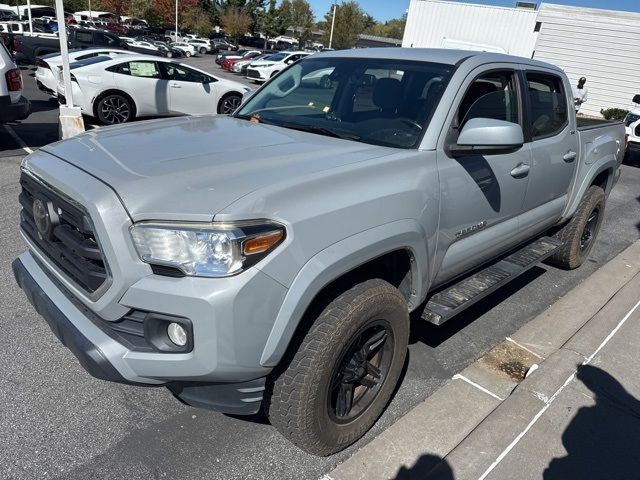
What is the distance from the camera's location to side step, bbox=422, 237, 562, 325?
3.04 meters

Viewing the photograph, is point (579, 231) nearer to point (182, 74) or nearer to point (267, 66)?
point (182, 74)

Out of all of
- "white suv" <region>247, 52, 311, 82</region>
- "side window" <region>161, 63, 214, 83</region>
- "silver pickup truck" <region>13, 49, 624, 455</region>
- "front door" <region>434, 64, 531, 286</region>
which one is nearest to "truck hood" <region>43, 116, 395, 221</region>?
"silver pickup truck" <region>13, 49, 624, 455</region>

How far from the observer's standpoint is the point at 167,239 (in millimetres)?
1936

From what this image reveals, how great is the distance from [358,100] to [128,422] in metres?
2.28

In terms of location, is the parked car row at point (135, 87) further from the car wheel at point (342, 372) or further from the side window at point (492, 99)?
the car wheel at point (342, 372)

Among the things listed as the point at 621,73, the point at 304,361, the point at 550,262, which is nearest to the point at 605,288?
the point at 550,262

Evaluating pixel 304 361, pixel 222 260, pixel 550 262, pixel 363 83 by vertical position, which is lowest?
pixel 550 262

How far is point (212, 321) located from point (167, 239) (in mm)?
351

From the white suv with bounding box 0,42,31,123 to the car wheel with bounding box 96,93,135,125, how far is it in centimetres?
260

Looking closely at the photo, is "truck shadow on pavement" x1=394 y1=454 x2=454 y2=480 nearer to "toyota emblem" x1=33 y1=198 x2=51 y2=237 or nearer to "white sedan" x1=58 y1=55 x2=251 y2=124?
"toyota emblem" x1=33 y1=198 x2=51 y2=237

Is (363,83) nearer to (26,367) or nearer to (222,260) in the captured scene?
(222,260)

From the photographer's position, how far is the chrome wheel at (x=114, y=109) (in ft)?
33.8

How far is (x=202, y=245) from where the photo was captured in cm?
192

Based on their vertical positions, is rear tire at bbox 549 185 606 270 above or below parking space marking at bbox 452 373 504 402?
above
